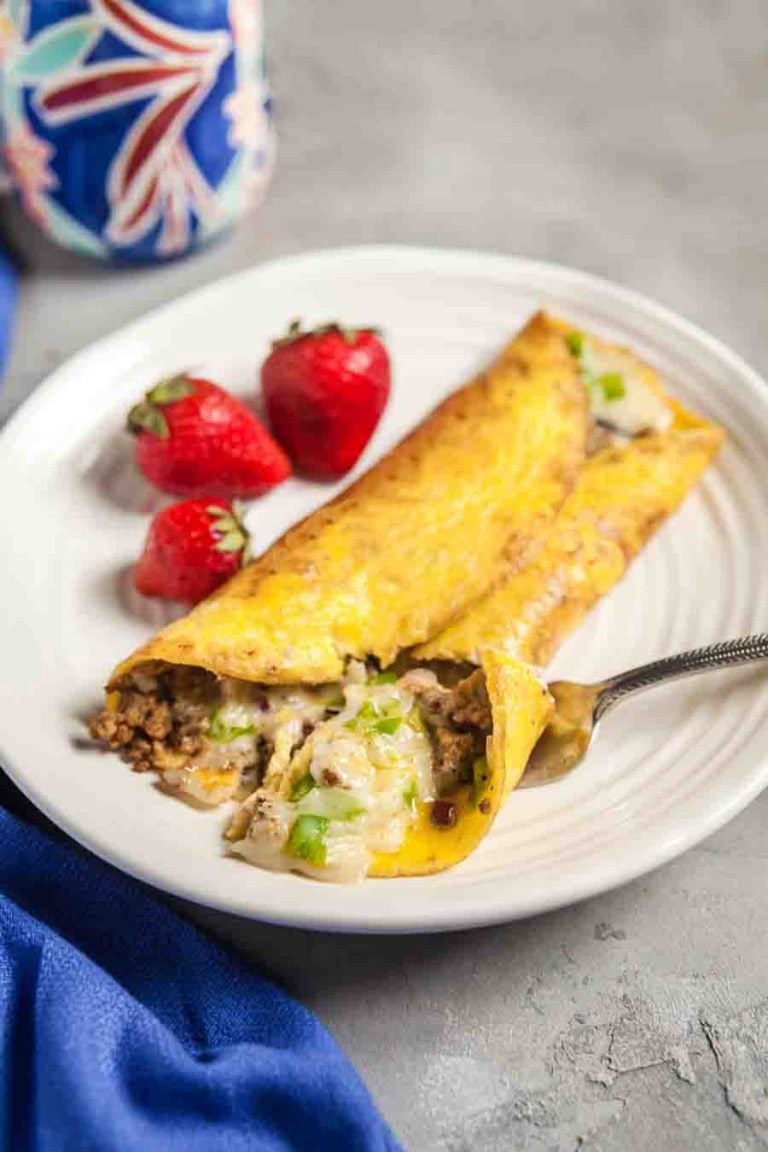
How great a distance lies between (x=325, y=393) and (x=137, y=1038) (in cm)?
145

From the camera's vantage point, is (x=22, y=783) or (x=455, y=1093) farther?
(x=22, y=783)

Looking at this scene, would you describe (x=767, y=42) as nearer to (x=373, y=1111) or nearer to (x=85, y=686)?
(x=85, y=686)

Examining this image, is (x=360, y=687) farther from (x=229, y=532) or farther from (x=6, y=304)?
(x=6, y=304)

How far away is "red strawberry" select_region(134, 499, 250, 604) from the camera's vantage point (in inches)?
114

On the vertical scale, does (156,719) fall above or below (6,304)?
below

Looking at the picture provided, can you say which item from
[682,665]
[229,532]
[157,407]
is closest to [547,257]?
[157,407]

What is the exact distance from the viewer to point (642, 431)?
129 inches

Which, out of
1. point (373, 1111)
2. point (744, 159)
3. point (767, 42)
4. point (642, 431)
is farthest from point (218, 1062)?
point (767, 42)

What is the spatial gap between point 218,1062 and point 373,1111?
253 mm

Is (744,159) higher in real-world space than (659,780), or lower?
higher

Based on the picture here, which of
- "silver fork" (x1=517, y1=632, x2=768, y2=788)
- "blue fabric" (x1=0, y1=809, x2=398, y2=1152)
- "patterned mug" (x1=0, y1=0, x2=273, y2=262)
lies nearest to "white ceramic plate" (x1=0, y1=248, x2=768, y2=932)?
"silver fork" (x1=517, y1=632, x2=768, y2=788)

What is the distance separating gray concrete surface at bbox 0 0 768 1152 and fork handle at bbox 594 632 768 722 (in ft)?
1.03

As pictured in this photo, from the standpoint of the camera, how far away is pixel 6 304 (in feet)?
12.6

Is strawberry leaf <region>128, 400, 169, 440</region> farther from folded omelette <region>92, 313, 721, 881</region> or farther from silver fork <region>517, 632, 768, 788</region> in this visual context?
silver fork <region>517, 632, 768, 788</region>
